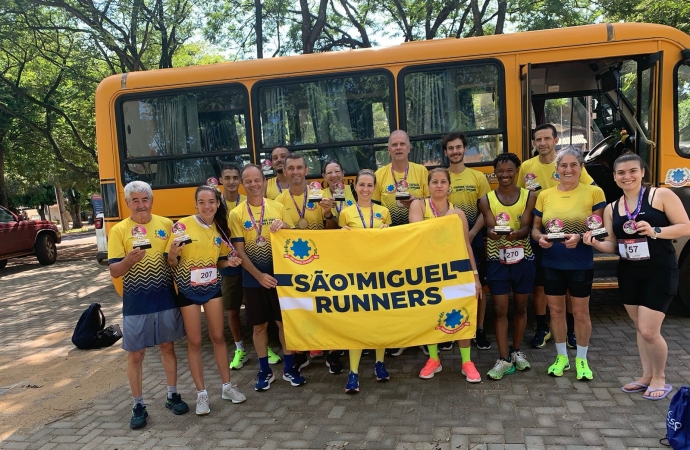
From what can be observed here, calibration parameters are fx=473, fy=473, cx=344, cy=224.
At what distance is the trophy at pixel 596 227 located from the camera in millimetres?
3490

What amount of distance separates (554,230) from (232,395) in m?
3.01

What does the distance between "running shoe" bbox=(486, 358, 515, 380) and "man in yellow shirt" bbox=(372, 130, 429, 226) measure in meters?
1.57

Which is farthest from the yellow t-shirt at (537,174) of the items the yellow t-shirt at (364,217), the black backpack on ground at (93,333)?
the black backpack on ground at (93,333)

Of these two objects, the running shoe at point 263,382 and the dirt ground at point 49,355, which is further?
the dirt ground at point 49,355

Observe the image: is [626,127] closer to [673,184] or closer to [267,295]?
[673,184]

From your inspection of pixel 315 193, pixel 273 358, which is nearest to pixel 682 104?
pixel 315 193

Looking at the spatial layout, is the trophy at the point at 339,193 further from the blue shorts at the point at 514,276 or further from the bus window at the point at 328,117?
the blue shorts at the point at 514,276

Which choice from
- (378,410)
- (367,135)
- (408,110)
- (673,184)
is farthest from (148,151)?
(673,184)

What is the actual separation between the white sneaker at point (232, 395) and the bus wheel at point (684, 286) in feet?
15.5

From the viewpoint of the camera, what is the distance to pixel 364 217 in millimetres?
4199

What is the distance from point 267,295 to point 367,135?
2268mm

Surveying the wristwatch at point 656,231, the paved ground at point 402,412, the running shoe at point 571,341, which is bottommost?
the paved ground at point 402,412

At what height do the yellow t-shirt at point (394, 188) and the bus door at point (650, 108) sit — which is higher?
the bus door at point (650, 108)

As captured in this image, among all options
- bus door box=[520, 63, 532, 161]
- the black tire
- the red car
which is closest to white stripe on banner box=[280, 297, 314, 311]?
bus door box=[520, 63, 532, 161]
